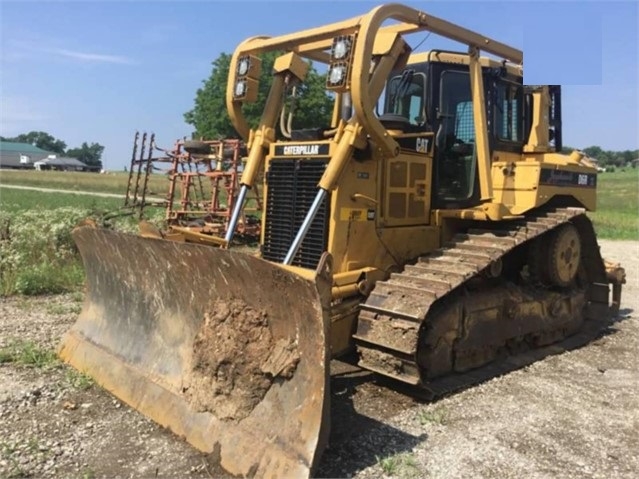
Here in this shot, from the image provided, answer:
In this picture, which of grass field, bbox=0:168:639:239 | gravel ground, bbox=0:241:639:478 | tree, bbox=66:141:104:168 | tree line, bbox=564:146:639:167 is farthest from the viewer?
tree, bbox=66:141:104:168

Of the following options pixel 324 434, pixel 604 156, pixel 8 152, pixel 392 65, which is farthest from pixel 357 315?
pixel 8 152

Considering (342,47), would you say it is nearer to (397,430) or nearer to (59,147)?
(397,430)

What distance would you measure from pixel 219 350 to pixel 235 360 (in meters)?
0.20

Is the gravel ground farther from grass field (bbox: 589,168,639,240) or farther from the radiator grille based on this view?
grass field (bbox: 589,168,639,240)

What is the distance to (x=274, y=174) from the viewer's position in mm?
6043

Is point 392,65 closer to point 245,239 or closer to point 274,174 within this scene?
point 274,174

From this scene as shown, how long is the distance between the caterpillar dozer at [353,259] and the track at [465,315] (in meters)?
0.02

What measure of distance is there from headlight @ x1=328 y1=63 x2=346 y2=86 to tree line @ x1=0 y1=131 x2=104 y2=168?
5969 inches

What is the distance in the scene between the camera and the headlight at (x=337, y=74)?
505 cm

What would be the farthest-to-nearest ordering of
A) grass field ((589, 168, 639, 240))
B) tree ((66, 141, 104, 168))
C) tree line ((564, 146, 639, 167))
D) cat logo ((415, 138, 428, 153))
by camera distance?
tree ((66, 141, 104, 168)), tree line ((564, 146, 639, 167)), grass field ((589, 168, 639, 240)), cat logo ((415, 138, 428, 153))

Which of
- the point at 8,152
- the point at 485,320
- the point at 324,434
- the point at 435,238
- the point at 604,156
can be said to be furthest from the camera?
the point at 8,152

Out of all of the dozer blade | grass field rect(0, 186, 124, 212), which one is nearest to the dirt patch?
the dozer blade

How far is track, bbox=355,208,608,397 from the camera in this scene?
496 centimetres

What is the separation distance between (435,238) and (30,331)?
4591 mm
